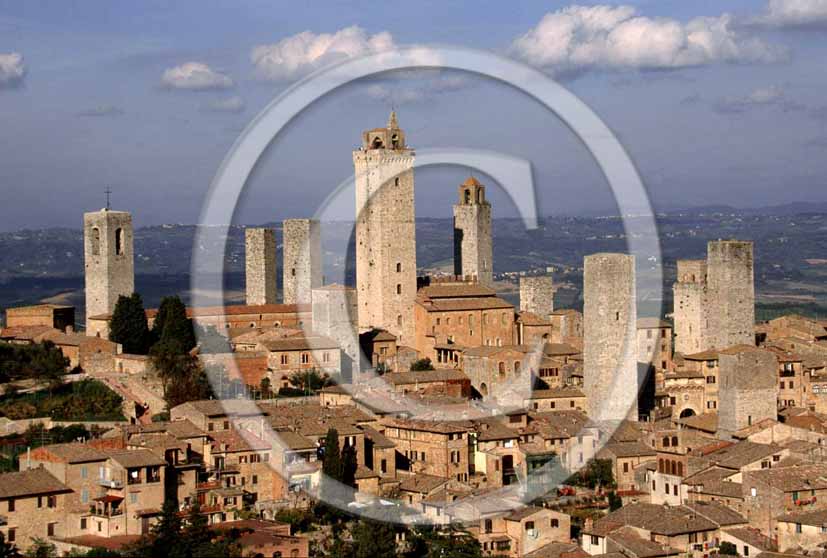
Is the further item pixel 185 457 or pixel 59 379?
pixel 59 379

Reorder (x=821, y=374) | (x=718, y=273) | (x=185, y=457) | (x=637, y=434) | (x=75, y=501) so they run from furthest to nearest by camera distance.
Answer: (x=718, y=273), (x=821, y=374), (x=637, y=434), (x=185, y=457), (x=75, y=501)

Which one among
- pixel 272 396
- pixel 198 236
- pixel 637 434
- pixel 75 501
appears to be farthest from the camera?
pixel 198 236

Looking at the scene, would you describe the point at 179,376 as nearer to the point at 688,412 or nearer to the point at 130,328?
the point at 130,328

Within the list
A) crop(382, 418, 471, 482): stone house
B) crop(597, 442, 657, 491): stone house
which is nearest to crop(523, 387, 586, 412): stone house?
crop(597, 442, 657, 491): stone house

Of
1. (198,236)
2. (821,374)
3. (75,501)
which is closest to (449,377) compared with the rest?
(821,374)

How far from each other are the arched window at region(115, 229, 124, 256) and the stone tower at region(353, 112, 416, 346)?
6.89m

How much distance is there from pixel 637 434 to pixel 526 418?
2516mm

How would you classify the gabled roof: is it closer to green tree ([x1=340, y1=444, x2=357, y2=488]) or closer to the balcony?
the balcony

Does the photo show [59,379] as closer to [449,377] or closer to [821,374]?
[449,377]

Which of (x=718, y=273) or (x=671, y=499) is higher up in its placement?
(x=718, y=273)

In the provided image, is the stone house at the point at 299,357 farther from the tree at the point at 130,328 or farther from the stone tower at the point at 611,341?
the stone tower at the point at 611,341

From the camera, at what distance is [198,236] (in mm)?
57125

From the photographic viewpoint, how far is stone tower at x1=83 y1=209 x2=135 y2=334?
45281mm

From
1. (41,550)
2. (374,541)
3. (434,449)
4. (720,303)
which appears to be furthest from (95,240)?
(374,541)
